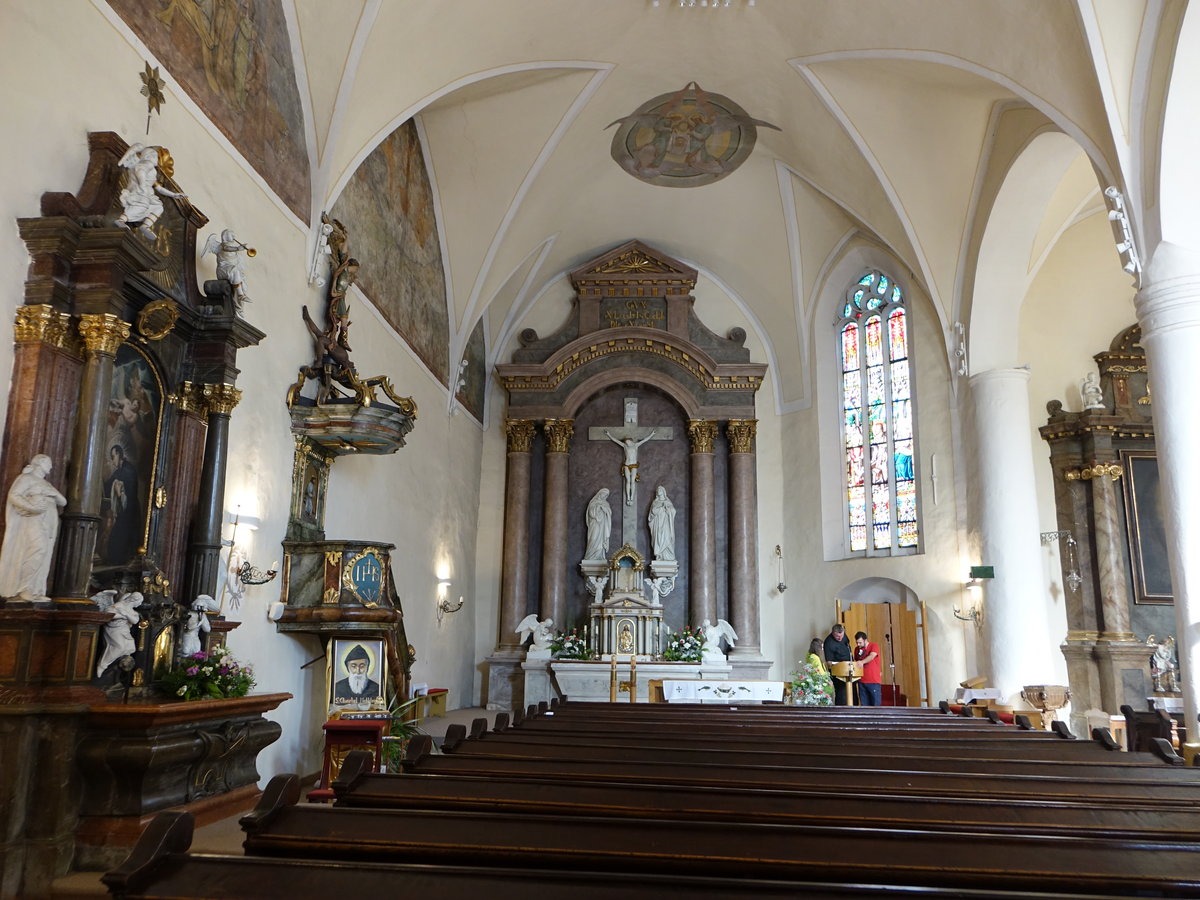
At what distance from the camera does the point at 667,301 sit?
1941 centimetres

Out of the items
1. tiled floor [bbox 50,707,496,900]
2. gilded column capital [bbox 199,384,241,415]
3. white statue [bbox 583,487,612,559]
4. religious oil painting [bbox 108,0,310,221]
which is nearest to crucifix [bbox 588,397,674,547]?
white statue [bbox 583,487,612,559]

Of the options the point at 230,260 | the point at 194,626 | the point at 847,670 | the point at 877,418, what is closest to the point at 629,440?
the point at 877,418

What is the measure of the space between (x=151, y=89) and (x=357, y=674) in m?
5.66

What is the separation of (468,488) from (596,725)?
11355 mm

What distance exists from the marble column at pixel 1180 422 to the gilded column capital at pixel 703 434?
999cm

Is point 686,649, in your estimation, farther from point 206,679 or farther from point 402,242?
point 206,679

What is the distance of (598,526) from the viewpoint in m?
18.4

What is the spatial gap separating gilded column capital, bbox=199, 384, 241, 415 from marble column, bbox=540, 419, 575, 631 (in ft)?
34.2

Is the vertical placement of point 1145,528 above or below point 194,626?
above

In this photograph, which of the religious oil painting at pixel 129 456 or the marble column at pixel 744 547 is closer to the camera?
the religious oil painting at pixel 129 456

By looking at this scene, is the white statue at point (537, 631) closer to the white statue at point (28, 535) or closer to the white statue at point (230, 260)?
the white statue at point (230, 260)

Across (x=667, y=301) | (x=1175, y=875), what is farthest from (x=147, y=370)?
(x=667, y=301)

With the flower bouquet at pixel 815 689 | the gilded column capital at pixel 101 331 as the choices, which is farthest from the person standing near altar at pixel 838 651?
the gilded column capital at pixel 101 331

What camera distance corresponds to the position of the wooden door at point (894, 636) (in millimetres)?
15195
